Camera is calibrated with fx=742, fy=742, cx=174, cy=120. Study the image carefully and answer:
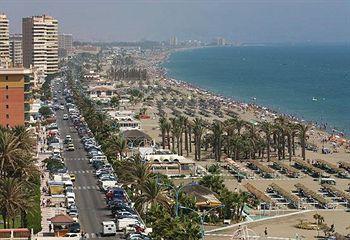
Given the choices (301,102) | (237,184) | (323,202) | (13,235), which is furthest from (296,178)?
(301,102)

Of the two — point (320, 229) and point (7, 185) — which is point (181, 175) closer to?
point (320, 229)

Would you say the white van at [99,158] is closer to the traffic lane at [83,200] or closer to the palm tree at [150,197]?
the traffic lane at [83,200]

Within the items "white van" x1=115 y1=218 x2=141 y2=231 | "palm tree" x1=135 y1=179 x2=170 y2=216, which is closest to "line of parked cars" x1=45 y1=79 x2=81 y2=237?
"white van" x1=115 y1=218 x2=141 y2=231

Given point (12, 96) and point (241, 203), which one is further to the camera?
point (12, 96)

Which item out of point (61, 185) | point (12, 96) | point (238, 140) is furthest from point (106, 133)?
point (61, 185)

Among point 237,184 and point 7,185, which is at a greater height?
point 7,185

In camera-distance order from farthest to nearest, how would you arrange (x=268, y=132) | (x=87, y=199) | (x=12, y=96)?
(x=268, y=132), (x=12, y=96), (x=87, y=199)

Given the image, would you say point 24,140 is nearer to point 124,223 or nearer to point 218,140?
point 124,223
